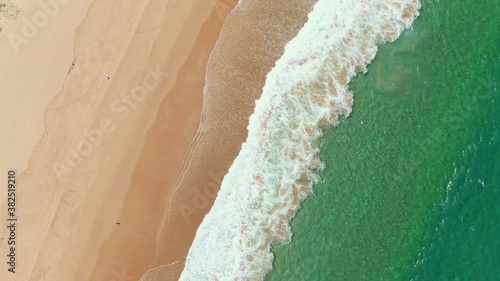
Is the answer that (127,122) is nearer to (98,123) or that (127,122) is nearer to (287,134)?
(98,123)

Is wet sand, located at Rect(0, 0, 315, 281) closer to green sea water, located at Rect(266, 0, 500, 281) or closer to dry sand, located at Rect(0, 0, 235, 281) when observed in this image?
dry sand, located at Rect(0, 0, 235, 281)

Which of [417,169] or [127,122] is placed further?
[127,122]

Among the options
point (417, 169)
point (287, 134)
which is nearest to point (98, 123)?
point (287, 134)

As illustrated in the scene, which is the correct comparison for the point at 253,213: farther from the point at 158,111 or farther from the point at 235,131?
the point at 158,111

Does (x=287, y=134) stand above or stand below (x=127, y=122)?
below

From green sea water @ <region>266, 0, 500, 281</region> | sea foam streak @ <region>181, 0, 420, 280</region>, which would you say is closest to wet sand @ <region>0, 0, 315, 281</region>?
sea foam streak @ <region>181, 0, 420, 280</region>

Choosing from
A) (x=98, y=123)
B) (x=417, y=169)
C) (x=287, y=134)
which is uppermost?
(x=98, y=123)

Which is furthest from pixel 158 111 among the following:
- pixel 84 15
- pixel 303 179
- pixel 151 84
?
pixel 303 179
